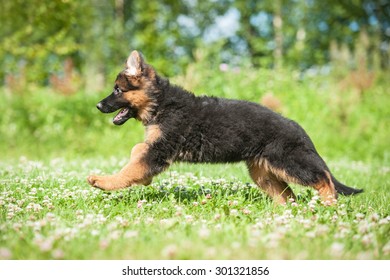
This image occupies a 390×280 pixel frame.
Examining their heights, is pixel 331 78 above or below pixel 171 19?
below

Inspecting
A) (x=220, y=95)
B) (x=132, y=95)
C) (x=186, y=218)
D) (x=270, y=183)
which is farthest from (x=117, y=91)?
(x=220, y=95)

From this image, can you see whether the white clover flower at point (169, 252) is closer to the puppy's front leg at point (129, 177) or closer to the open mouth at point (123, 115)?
the puppy's front leg at point (129, 177)

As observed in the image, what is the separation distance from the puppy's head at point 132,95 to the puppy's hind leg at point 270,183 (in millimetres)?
1300

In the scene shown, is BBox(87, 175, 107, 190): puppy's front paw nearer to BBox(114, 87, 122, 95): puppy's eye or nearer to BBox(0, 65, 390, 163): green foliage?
BBox(114, 87, 122, 95): puppy's eye

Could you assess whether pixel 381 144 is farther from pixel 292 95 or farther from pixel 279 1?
pixel 279 1

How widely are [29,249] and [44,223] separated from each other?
1.58ft

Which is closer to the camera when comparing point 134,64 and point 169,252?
point 169,252

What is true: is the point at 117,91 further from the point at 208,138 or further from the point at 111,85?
the point at 111,85

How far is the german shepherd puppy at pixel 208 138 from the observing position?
4750 millimetres

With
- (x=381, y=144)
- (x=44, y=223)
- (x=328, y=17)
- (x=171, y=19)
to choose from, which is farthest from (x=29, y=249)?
(x=328, y=17)

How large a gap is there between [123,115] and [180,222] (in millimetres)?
1582

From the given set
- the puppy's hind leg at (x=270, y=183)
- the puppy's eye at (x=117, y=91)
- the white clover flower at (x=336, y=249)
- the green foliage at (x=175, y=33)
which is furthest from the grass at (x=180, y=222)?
the green foliage at (x=175, y=33)

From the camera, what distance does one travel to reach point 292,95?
12312 millimetres

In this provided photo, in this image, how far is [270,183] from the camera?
5.22 meters
